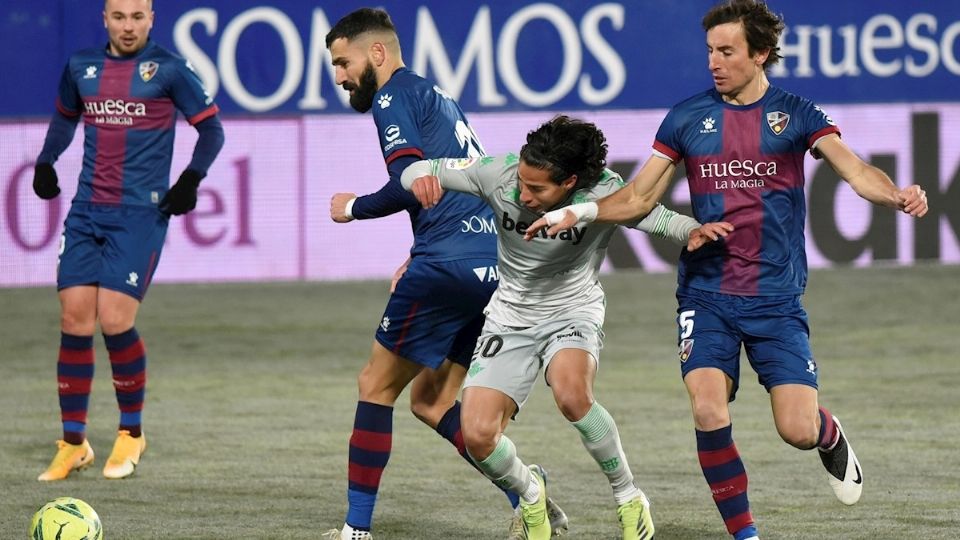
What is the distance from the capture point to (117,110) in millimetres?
8086

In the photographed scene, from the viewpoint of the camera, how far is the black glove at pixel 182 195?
7.98m

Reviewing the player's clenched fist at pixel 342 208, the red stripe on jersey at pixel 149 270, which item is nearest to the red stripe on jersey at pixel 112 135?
the red stripe on jersey at pixel 149 270

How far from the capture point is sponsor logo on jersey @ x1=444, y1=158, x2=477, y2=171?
6.09m

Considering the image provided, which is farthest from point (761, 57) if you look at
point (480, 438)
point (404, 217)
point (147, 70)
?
point (404, 217)

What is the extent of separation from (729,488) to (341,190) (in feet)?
32.6

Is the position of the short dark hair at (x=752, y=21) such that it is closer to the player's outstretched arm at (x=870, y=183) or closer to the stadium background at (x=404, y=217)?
the player's outstretched arm at (x=870, y=183)

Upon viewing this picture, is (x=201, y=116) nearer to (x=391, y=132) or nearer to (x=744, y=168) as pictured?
(x=391, y=132)

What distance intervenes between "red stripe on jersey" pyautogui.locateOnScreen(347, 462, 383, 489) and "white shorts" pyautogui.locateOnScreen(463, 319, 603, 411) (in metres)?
0.52

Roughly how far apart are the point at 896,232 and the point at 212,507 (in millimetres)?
10280

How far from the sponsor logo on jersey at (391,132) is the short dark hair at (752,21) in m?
1.17

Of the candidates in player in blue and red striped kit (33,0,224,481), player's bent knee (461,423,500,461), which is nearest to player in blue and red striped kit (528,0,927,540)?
player's bent knee (461,423,500,461)

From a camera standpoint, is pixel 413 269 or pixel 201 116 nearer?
pixel 413 269

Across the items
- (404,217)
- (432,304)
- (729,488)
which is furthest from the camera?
(404,217)

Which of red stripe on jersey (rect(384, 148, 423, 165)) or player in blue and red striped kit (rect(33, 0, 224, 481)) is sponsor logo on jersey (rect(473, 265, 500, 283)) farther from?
player in blue and red striped kit (rect(33, 0, 224, 481))
